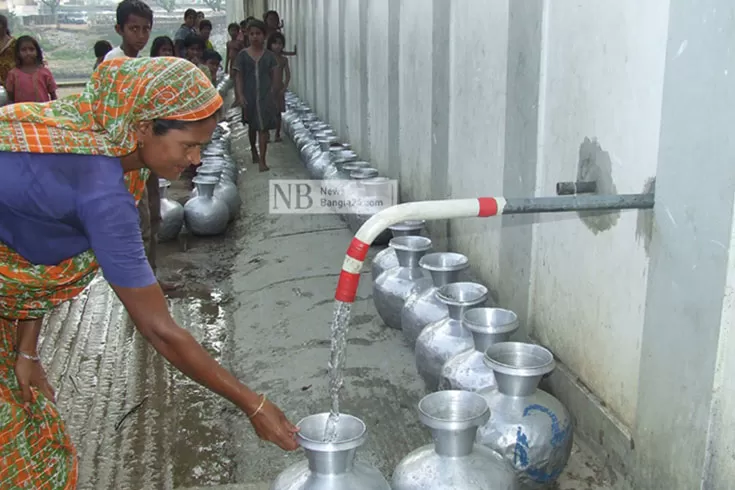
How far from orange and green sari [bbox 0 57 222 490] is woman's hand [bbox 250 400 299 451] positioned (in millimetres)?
690

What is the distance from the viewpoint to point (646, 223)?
2.82m

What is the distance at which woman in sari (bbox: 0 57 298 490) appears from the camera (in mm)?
1979

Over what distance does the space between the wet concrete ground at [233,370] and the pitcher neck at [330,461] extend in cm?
104

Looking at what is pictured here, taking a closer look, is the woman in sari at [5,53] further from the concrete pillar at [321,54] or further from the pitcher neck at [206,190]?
the concrete pillar at [321,54]

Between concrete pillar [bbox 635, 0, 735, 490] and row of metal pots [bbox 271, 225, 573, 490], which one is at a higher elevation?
concrete pillar [bbox 635, 0, 735, 490]

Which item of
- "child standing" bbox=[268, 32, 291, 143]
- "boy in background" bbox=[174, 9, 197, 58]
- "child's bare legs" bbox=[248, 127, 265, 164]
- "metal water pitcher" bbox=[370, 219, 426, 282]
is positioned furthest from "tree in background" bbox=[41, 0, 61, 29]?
"metal water pitcher" bbox=[370, 219, 426, 282]

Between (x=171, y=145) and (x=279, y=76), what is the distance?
852cm

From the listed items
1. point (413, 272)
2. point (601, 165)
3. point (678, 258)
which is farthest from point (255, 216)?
point (678, 258)

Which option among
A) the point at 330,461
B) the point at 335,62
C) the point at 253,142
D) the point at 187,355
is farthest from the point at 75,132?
the point at 335,62

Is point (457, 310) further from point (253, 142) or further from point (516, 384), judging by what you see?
point (253, 142)

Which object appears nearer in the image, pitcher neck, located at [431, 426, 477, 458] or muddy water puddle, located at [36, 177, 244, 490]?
pitcher neck, located at [431, 426, 477, 458]

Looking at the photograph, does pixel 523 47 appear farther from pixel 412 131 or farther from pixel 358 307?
pixel 412 131

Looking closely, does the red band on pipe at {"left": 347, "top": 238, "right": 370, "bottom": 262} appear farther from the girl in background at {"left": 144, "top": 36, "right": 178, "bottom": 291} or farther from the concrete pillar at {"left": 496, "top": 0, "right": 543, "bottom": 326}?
the girl in background at {"left": 144, "top": 36, "right": 178, "bottom": 291}

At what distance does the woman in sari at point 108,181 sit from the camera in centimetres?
198
